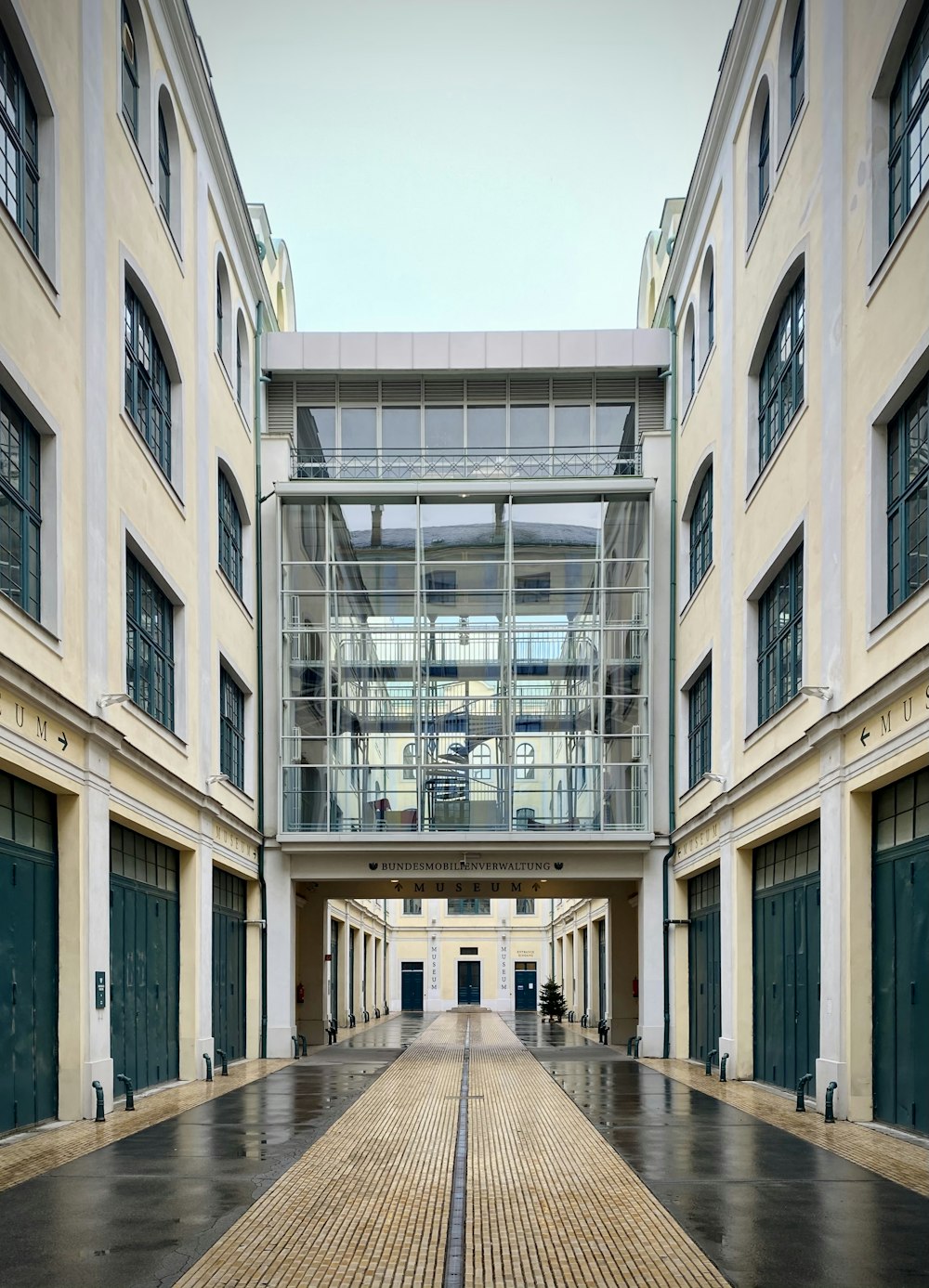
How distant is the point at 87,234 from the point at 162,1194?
12.0m

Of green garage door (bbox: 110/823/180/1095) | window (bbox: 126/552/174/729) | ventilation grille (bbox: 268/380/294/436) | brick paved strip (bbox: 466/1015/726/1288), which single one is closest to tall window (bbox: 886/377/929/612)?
brick paved strip (bbox: 466/1015/726/1288)

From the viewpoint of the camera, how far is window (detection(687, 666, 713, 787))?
94.3 feet

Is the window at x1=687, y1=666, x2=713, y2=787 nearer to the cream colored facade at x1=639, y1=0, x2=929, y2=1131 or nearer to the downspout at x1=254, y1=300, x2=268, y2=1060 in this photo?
the cream colored facade at x1=639, y1=0, x2=929, y2=1131

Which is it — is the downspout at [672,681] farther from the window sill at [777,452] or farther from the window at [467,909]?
the window at [467,909]

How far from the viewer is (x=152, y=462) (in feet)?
72.3

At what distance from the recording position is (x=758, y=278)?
22781 millimetres

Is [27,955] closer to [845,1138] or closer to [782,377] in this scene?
[845,1138]

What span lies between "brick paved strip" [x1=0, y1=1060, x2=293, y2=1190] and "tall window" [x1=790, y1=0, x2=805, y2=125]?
16.5m

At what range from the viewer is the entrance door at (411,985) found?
7550 centimetres

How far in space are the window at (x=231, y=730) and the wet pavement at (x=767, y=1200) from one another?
12816 mm

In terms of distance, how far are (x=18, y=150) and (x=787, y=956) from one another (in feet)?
50.6

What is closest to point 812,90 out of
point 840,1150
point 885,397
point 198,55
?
point 885,397

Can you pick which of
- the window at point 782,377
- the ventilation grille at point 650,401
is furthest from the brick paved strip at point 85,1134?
the ventilation grille at point 650,401

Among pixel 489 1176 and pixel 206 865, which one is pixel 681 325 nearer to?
pixel 206 865
